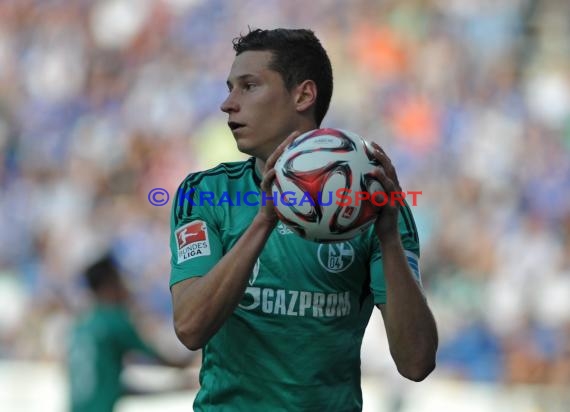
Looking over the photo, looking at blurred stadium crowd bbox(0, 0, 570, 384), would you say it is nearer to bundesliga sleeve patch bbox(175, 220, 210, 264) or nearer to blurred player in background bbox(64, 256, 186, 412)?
blurred player in background bbox(64, 256, 186, 412)

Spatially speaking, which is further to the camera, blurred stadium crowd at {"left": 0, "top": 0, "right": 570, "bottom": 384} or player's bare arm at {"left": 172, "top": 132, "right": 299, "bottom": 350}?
blurred stadium crowd at {"left": 0, "top": 0, "right": 570, "bottom": 384}

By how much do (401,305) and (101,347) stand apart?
452 centimetres

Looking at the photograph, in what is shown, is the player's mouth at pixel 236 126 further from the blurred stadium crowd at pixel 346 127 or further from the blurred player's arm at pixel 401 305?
the blurred stadium crowd at pixel 346 127

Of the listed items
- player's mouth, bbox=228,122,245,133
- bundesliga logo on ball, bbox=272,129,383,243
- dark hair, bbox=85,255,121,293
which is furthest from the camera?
dark hair, bbox=85,255,121,293

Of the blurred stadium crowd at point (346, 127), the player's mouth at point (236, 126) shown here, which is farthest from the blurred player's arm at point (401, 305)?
the blurred stadium crowd at point (346, 127)

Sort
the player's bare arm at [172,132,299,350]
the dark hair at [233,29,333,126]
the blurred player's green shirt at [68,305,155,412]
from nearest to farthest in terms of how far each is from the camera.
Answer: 1. the player's bare arm at [172,132,299,350]
2. the dark hair at [233,29,333,126]
3. the blurred player's green shirt at [68,305,155,412]

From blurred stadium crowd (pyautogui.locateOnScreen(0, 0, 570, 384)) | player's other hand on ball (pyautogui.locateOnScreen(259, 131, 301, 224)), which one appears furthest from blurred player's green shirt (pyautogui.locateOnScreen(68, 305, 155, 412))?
player's other hand on ball (pyautogui.locateOnScreen(259, 131, 301, 224))

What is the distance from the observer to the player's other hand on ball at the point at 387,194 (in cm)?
345

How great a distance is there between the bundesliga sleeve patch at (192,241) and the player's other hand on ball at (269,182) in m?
0.38

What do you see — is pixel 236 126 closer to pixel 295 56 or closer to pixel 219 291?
pixel 295 56

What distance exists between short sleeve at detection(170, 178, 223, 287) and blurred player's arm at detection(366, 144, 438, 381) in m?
0.63

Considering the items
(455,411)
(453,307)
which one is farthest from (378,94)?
(455,411)

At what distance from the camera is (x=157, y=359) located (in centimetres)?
730

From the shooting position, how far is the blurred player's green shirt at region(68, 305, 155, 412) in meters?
7.71
